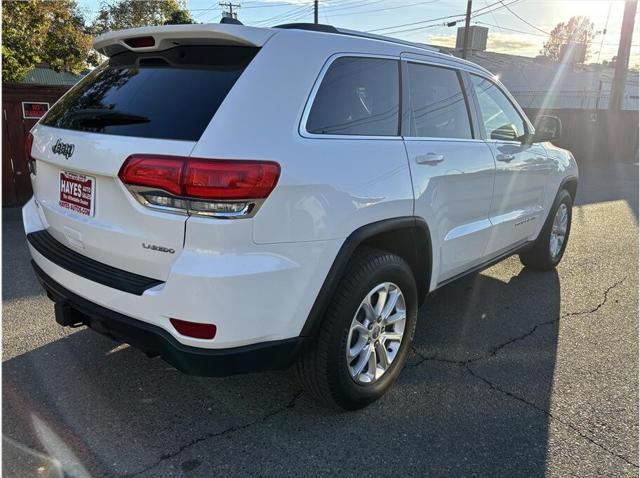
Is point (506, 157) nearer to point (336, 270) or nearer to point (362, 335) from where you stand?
point (362, 335)

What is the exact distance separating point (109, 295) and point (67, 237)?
0.51 metres

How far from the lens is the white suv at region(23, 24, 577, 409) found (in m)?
2.06

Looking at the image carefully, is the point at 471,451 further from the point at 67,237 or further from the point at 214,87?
the point at 67,237

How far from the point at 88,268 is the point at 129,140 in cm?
66

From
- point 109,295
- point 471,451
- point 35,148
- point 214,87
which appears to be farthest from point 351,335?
point 35,148

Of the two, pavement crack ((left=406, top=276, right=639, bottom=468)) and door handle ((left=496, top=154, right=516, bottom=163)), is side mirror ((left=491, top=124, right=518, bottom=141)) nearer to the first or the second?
door handle ((left=496, top=154, right=516, bottom=163))

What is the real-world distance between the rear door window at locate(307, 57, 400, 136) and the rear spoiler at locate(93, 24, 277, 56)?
39 cm

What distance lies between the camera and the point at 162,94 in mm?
2357

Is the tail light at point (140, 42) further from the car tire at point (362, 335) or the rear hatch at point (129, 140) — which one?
the car tire at point (362, 335)

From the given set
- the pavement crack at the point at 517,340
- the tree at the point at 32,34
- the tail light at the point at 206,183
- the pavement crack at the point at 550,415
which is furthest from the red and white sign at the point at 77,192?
the tree at the point at 32,34

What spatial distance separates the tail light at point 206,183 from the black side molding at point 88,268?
0.36 m

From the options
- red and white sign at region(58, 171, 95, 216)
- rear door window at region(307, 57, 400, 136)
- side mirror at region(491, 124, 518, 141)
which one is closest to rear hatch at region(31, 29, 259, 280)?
red and white sign at region(58, 171, 95, 216)

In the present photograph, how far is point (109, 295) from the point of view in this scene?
230 centimetres

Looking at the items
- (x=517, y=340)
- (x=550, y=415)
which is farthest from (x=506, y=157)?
(x=550, y=415)
